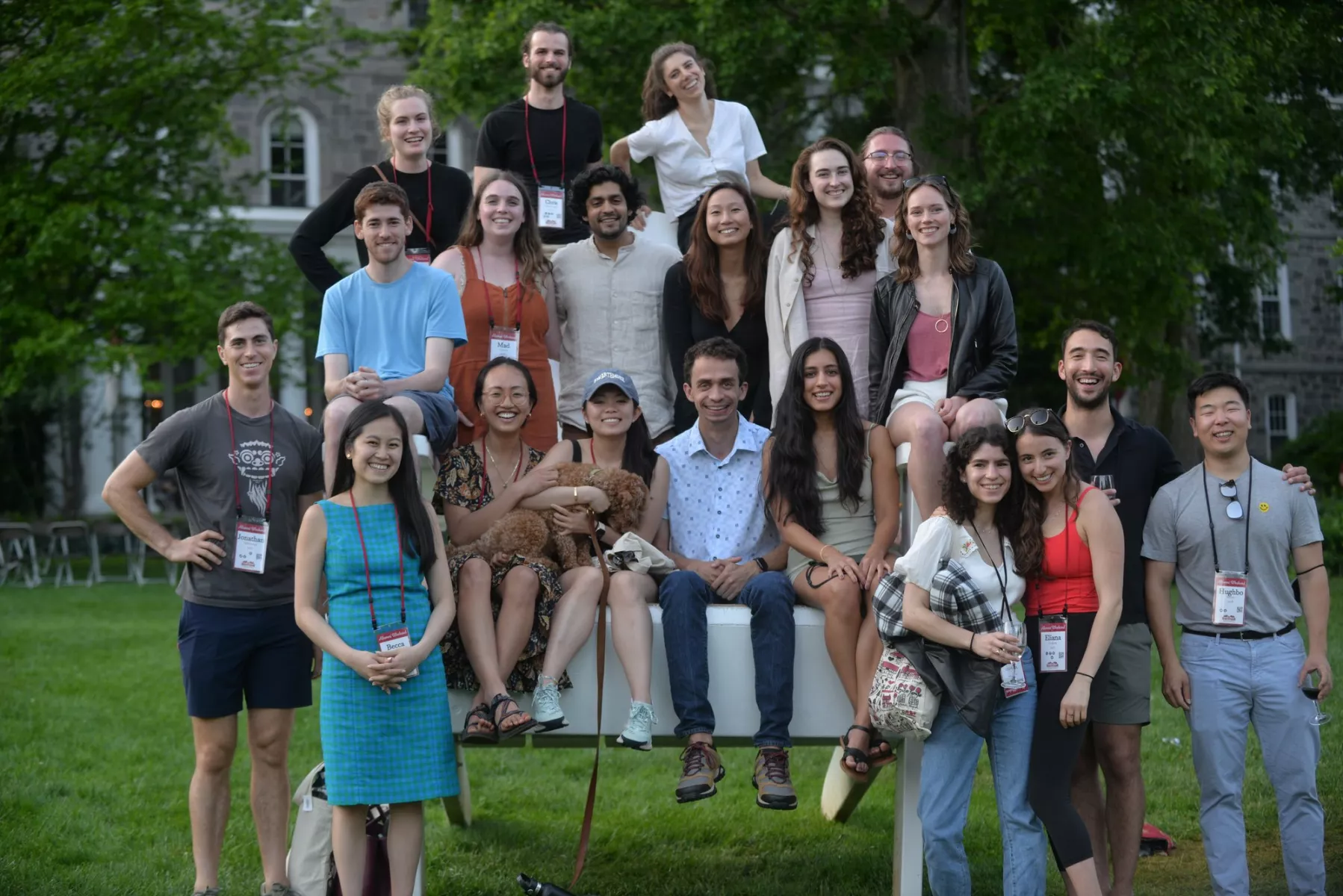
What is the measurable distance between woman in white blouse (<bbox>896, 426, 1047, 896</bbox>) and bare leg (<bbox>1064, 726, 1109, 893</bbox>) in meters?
0.48

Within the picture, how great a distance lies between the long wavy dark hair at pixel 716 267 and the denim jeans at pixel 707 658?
1.55 meters

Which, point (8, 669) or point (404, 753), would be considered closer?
point (404, 753)

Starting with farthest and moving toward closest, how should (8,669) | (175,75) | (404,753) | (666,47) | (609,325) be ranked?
(175,75)
(8,669)
(666,47)
(609,325)
(404,753)

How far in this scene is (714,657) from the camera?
4.83 m

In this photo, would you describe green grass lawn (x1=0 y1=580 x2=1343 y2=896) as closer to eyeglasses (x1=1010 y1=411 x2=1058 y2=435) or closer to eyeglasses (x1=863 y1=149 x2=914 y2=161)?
eyeglasses (x1=1010 y1=411 x2=1058 y2=435)

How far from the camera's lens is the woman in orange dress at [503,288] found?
5.81m

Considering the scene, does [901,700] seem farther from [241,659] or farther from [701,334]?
[241,659]

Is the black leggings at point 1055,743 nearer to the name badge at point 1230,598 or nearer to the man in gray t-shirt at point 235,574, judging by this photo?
the name badge at point 1230,598

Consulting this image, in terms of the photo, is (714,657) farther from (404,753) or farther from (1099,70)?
(1099,70)

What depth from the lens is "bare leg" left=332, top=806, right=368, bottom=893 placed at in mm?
4539

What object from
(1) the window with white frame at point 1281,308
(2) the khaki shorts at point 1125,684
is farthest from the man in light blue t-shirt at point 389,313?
(1) the window with white frame at point 1281,308

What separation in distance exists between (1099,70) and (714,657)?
32.6 feet

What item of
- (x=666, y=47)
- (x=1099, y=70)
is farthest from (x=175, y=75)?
(x=666, y=47)

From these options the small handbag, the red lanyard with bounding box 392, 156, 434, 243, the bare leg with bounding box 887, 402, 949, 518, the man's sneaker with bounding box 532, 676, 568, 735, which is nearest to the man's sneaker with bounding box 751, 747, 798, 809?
the small handbag
